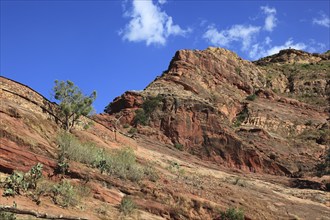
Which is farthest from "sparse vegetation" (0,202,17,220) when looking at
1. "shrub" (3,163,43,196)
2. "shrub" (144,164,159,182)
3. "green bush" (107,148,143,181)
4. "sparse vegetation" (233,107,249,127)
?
"sparse vegetation" (233,107,249,127)

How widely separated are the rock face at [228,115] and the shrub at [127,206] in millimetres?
25802

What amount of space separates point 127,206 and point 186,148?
94.4 feet

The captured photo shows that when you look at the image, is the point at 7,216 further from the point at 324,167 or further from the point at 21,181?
the point at 324,167

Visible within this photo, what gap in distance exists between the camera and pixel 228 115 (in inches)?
2249

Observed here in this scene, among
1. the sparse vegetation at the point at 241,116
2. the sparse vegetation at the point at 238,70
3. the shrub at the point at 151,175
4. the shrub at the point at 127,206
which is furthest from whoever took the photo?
the sparse vegetation at the point at 238,70

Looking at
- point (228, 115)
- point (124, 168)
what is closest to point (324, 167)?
point (228, 115)

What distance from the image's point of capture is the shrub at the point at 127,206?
18109mm

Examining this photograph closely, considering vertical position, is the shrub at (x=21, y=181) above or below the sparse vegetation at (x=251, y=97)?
below

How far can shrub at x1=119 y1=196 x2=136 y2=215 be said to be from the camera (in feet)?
59.4

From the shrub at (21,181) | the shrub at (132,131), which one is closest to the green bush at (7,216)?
the shrub at (21,181)

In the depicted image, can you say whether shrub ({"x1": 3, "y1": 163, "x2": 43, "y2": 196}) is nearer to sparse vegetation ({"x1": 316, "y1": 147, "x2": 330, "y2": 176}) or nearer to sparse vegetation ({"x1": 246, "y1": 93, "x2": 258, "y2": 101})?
sparse vegetation ({"x1": 316, "y1": 147, "x2": 330, "y2": 176})

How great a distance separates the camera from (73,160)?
800 inches

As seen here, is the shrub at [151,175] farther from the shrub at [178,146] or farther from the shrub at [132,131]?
the shrub at [178,146]

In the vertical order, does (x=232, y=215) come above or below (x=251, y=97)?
below
